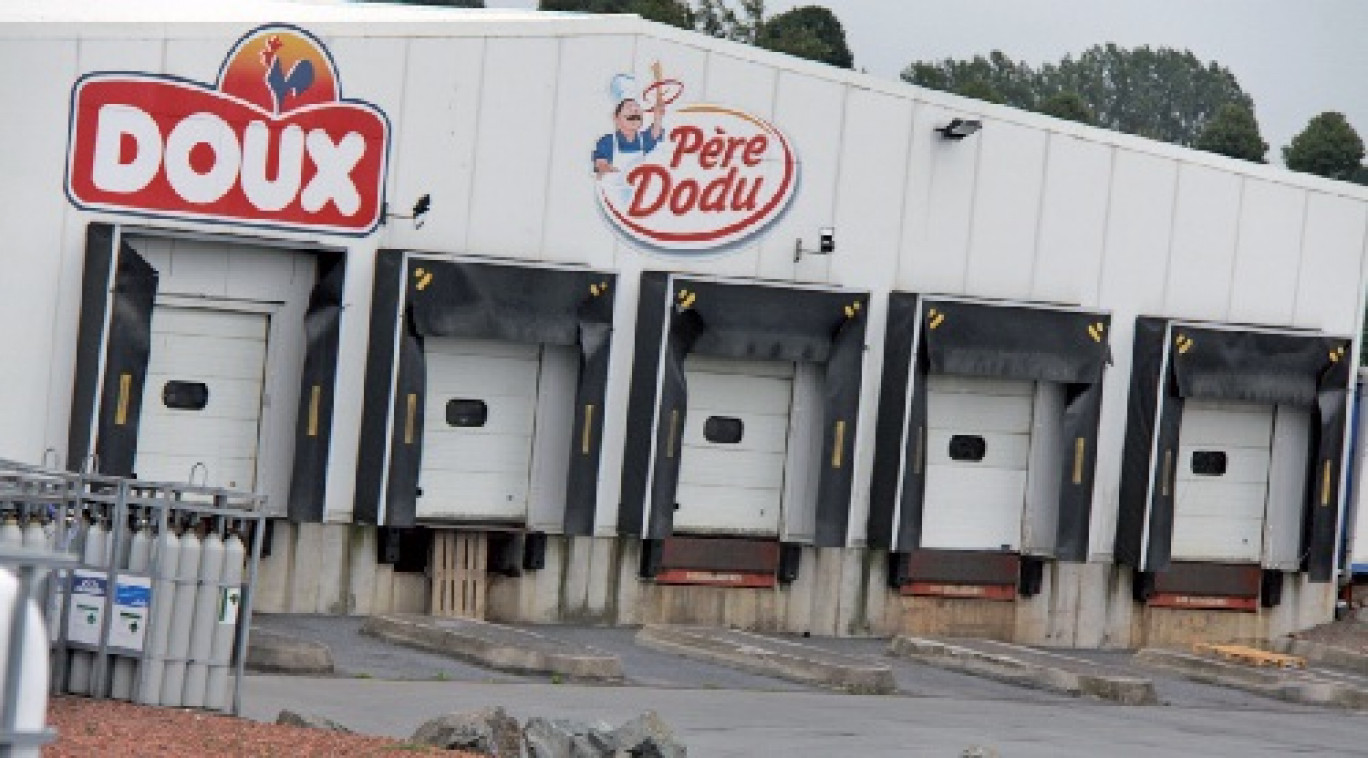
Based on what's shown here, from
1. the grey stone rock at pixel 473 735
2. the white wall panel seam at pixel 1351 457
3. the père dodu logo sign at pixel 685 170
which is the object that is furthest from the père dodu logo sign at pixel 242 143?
the white wall panel seam at pixel 1351 457

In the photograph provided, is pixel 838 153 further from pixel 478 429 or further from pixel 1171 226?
pixel 478 429

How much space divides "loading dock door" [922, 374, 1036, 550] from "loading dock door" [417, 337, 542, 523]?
438 centimetres

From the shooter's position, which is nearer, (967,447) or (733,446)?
(733,446)

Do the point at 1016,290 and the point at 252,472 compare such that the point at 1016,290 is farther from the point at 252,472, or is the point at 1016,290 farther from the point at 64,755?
the point at 64,755

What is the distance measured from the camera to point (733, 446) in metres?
27.9

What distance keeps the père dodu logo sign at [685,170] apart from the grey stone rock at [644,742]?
11.5 meters

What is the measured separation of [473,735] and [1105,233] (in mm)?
15068

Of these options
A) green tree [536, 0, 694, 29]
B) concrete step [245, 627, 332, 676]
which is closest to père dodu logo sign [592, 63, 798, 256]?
concrete step [245, 627, 332, 676]

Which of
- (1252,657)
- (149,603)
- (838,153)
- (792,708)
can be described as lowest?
(792,708)

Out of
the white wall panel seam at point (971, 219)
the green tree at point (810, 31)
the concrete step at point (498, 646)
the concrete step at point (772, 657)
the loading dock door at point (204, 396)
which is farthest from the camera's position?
the green tree at point (810, 31)

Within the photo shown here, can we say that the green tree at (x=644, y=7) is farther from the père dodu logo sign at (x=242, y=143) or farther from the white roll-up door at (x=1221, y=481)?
the père dodu logo sign at (x=242, y=143)

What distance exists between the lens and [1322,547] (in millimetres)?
30750

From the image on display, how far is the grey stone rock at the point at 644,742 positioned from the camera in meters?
15.8

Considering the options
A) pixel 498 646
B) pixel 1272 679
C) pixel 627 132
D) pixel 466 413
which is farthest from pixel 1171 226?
pixel 498 646
